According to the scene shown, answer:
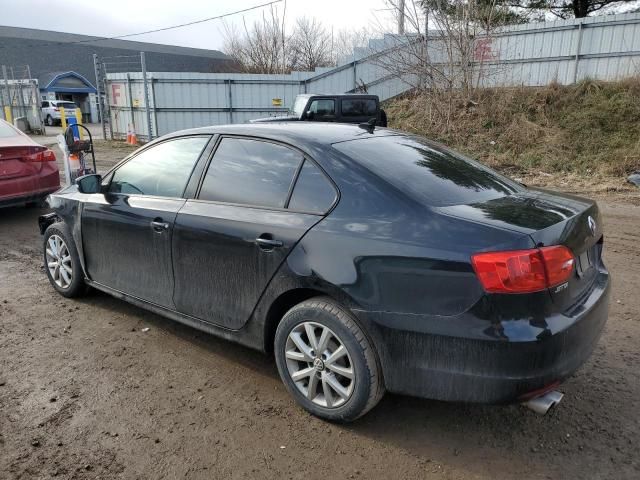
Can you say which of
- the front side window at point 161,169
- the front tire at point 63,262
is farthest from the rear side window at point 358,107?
the front side window at point 161,169

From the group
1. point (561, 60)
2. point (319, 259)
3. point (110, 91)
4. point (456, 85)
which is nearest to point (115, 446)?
point (319, 259)

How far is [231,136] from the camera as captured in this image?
11.3 ft

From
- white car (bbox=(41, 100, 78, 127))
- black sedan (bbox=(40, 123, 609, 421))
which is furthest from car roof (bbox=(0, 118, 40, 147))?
white car (bbox=(41, 100, 78, 127))

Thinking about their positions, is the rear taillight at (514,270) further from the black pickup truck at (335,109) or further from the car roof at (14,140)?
the black pickup truck at (335,109)

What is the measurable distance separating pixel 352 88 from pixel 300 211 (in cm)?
1783

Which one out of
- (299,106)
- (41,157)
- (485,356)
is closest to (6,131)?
(41,157)

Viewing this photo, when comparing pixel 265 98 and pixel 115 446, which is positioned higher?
pixel 265 98

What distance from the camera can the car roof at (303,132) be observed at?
124 inches

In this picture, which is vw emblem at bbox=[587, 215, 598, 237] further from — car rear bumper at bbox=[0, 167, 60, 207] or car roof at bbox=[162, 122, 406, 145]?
car rear bumper at bbox=[0, 167, 60, 207]

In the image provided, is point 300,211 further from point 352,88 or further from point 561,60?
point 352,88

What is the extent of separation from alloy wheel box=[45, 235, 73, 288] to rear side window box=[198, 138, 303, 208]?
1.88 m

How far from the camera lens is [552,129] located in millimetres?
13250

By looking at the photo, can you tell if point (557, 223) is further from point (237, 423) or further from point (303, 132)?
point (237, 423)

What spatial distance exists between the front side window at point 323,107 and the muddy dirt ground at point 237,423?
10.2 metres
